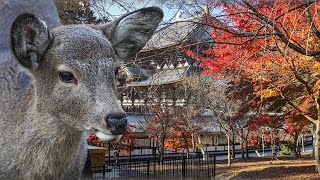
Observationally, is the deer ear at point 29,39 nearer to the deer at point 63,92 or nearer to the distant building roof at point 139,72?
the deer at point 63,92

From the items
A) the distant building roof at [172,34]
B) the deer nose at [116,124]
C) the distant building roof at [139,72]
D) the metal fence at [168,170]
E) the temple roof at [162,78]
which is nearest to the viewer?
the deer nose at [116,124]

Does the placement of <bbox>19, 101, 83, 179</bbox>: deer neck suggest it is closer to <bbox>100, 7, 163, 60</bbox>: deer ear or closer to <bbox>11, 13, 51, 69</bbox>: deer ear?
<bbox>11, 13, 51, 69</bbox>: deer ear

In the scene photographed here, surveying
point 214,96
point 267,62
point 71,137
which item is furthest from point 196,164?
point 71,137

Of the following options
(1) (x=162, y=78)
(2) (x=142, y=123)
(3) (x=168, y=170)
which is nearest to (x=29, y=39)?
(1) (x=162, y=78)

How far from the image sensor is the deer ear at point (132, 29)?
1499 millimetres

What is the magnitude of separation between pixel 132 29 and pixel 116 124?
0.50m

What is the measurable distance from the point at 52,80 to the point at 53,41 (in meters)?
0.16

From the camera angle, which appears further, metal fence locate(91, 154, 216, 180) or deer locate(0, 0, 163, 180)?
metal fence locate(91, 154, 216, 180)

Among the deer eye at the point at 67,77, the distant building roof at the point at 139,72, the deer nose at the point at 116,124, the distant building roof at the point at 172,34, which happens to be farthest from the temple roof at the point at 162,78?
the deer nose at the point at 116,124

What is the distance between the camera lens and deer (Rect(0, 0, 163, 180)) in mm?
1319

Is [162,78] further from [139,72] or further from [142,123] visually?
[142,123]

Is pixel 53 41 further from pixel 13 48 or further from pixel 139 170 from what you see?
pixel 139 170

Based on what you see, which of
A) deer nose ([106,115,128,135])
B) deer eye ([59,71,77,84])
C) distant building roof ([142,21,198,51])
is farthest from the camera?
distant building roof ([142,21,198,51])

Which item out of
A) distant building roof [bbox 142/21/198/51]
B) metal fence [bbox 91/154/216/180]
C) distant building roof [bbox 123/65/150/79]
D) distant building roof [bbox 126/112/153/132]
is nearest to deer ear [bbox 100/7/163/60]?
distant building roof [bbox 142/21/198/51]
